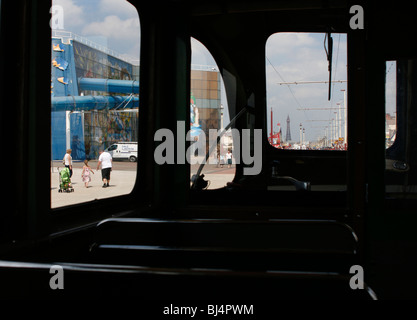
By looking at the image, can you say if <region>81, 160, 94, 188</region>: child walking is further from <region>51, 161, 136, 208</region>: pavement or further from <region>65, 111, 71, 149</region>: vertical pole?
<region>65, 111, 71, 149</region>: vertical pole

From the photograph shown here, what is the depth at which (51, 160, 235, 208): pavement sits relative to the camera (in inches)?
83.9

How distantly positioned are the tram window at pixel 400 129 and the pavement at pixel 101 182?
113 cm

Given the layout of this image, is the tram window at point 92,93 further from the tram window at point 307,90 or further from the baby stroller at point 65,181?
the tram window at point 307,90

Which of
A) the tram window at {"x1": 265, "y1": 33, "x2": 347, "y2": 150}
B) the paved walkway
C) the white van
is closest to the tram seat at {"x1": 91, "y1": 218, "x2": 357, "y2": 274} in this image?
the paved walkway

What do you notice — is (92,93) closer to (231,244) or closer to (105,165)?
(105,165)

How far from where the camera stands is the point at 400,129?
277 centimetres

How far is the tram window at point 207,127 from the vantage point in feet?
10.8

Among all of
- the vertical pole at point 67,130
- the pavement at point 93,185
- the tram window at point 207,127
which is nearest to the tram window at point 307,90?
the tram window at point 207,127

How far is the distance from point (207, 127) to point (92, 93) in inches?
41.2

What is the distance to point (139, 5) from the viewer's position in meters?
3.03

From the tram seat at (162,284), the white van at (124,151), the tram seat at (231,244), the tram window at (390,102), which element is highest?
the tram window at (390,102)

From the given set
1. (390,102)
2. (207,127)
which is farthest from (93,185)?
(390,102)

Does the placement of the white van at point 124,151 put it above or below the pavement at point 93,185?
above
